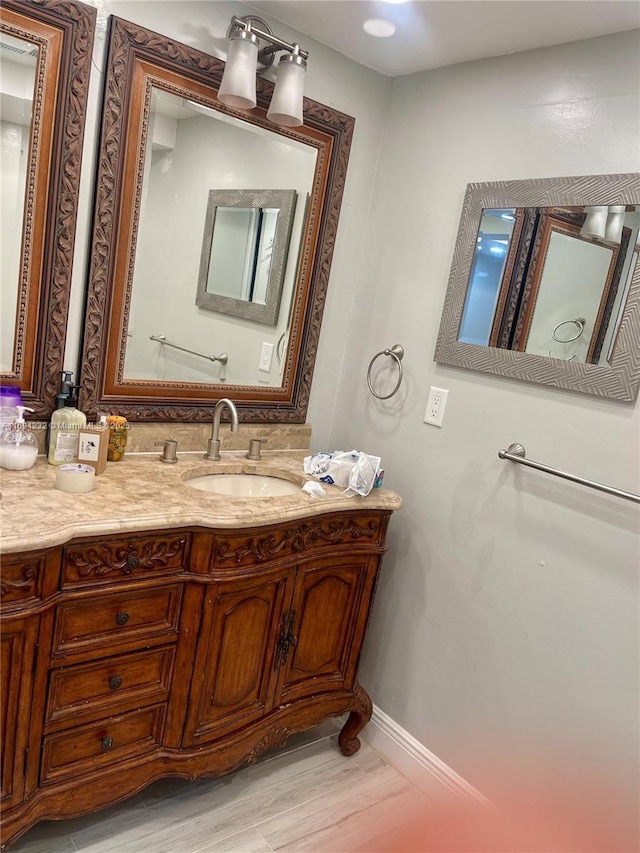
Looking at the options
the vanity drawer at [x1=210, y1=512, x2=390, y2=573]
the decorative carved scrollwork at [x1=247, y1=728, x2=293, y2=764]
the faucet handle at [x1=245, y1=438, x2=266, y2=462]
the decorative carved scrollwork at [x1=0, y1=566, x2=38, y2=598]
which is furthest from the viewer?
the faucet handle at [x1=245, y1=438, x2=266, y2=462]

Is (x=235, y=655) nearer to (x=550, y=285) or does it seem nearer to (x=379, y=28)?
(x=550, y=285)

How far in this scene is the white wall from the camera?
61.9 inches

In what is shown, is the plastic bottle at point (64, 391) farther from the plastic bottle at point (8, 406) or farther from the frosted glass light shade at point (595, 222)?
the frosted glass light shade at point (595, 222)

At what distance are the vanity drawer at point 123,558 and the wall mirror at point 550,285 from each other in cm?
101

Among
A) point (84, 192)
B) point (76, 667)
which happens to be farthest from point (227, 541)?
point (84, 192)

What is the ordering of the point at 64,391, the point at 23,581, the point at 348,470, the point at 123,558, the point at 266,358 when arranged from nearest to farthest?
the point at 23,581, the point at 123,558, the point at 64,391, the point at 348,470, the point at 266,358

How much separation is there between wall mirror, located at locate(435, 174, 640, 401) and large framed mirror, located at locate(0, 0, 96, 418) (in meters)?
1.12

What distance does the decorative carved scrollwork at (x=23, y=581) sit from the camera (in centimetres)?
121

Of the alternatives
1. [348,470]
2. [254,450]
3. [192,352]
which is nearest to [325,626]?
[348,470]

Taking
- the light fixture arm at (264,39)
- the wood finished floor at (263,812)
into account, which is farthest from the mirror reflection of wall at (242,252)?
the wood finished floor at (263,812)

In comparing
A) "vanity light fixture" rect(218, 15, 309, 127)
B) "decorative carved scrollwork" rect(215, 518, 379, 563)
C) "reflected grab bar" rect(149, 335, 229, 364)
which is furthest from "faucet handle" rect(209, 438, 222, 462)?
"vanity light fixture" rect(218, 15, 309, 127)

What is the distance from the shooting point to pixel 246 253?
196cm

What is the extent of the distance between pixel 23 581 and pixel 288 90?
4.65ft

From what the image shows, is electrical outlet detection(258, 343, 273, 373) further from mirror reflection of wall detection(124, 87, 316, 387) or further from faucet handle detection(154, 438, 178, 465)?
faucet handle detection(154, 438, 178, 465)
